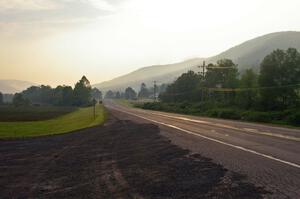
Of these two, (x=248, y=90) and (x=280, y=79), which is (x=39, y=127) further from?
(x=248, y=90)

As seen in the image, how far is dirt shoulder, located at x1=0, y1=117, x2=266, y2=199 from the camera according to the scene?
9570 mm

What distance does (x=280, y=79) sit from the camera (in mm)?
75938

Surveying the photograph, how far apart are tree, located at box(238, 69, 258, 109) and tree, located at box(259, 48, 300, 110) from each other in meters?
3.37

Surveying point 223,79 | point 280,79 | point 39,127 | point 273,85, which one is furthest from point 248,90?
point 39,127

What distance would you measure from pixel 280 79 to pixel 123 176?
67856mm

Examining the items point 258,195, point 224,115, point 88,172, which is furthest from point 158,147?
point 224,115

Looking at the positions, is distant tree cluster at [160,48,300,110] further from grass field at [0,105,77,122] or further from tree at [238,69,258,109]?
grass field at [0,105,77,122]

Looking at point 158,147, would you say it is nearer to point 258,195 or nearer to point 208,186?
point 208,186

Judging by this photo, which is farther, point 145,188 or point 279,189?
point 145,188

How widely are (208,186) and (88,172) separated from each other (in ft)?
14.9

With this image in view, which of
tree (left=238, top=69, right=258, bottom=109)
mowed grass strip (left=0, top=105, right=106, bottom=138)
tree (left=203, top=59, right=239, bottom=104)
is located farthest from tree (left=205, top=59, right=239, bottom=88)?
mowed grass strip (left=0, top=105, right=106, bottom=138)

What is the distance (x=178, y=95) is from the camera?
146125 mm

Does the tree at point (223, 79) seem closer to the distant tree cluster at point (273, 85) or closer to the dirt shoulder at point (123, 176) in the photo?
the distant tree cluster at point (273, 85)

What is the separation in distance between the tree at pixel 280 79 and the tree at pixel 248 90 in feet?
11.1
